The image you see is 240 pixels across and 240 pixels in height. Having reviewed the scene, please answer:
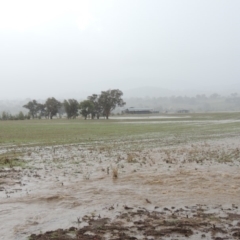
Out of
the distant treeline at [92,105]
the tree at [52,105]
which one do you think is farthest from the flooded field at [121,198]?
the tree at [52,105]

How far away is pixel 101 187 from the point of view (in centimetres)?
1368

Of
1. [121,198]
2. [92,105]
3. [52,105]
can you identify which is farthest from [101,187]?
[52,105]

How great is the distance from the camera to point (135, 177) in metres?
15.5

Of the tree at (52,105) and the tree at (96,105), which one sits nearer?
the tree at (96,105)

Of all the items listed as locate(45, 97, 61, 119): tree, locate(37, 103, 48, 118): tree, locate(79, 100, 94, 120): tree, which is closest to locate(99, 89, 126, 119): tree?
locate(79, 100, 94, 120): tree

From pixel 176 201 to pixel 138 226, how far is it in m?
3.02

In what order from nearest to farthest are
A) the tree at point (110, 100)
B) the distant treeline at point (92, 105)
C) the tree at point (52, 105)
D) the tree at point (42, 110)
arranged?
1. the distant treeline at point (92, 105)
2. the tree at point (110, 100)
3. the tree at point (52, 105)
4. the tree at point (42, 110)

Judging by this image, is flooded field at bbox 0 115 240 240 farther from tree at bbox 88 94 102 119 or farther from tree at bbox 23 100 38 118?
tree at bbox 23 100 38 118

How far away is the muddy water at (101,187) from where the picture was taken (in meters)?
10.2

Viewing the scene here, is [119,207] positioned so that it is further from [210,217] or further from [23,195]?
[23,195]

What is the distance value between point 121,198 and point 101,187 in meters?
1.84

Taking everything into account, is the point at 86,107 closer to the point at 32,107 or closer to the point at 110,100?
the point at 110,100

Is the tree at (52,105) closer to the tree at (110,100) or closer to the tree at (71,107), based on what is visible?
the tree at (71,107)

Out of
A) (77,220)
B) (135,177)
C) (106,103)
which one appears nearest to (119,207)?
(77,220)
